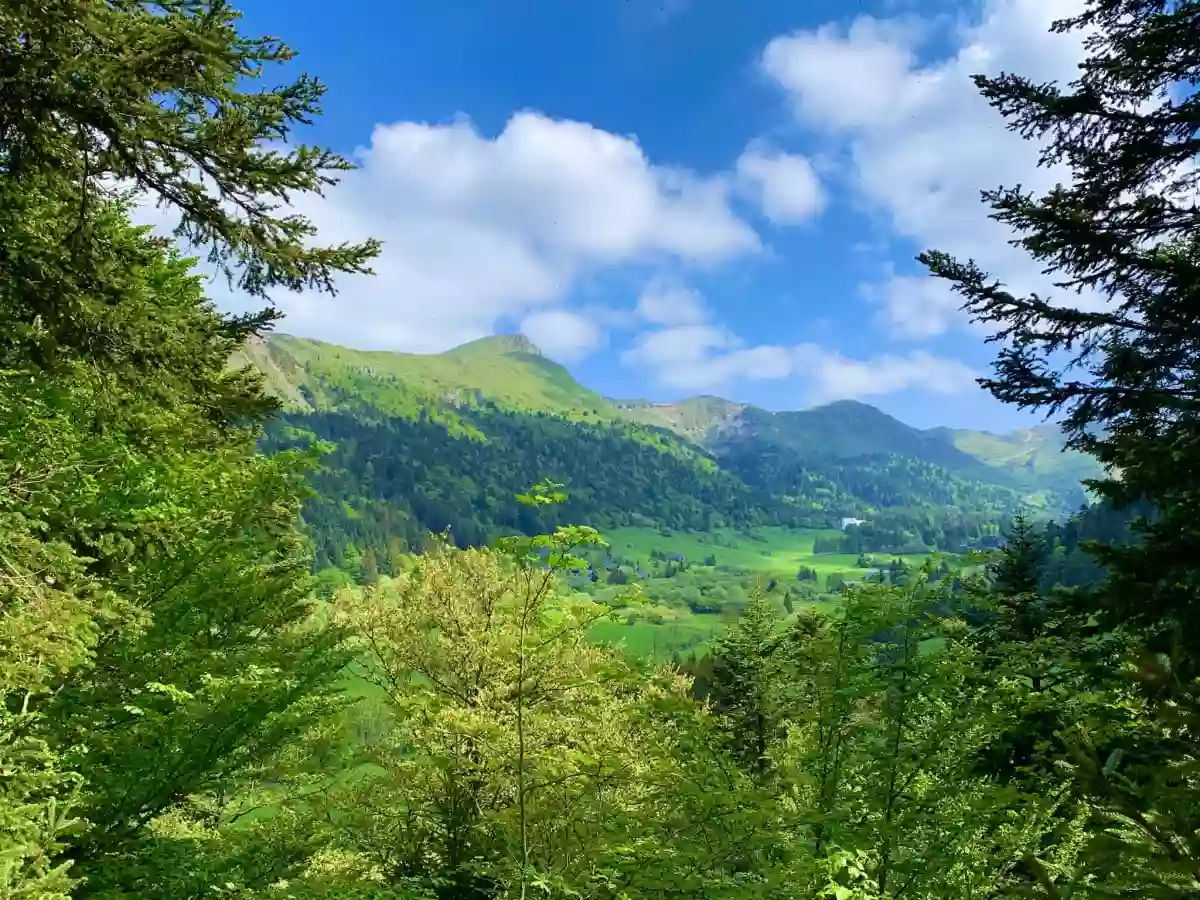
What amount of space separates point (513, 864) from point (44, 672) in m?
5.84

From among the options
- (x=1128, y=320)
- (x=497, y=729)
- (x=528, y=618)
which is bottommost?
(x=497, y=729)

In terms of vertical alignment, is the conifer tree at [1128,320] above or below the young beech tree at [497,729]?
above

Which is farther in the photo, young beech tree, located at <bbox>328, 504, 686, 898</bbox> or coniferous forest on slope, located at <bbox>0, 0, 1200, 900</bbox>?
young beech tree, located at <bbox>328, 504, 686, 898</bbox>

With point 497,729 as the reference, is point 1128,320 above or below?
above

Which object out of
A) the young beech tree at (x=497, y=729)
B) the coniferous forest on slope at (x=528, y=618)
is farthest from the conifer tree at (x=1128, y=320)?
the young beech tree at (x=497, y=729)

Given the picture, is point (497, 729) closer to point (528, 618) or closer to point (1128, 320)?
point (528, 618)

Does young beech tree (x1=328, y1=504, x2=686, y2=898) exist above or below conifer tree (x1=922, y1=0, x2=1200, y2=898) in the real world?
below

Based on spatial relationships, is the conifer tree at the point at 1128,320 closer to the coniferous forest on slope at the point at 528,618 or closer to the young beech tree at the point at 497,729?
the coniferous forest on slope at the point at 528,618

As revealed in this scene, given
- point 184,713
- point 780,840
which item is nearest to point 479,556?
point 184,713

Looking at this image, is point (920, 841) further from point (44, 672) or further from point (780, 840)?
point (44, 672)

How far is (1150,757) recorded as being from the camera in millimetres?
4770

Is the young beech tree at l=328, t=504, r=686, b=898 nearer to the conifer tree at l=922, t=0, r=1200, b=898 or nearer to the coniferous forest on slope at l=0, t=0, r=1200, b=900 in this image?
the coniferous forest on slope at l=0, t=0, r=1200, b=900

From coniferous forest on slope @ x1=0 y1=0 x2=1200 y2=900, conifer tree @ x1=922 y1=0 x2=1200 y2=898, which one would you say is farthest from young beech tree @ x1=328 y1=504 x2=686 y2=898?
conifer tree @ x1=922 y1=0 x2=1200 y2=898

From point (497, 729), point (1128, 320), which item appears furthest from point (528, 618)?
point (1128, 320)
